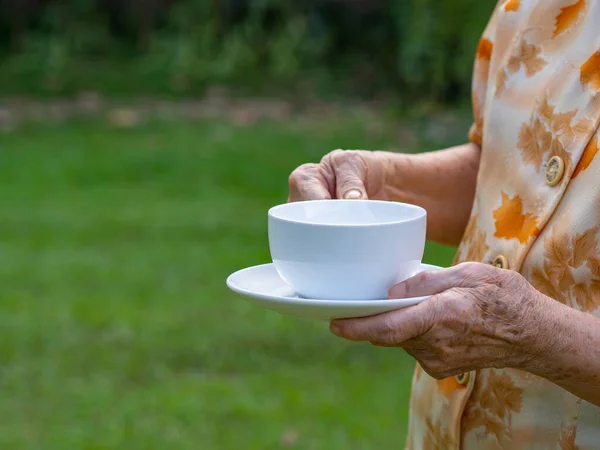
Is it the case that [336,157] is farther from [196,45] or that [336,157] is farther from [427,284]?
[196,45]

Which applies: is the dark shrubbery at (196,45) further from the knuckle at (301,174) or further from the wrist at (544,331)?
the wrist at (544,331)

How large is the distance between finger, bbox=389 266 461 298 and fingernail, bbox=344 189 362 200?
0.95 ft

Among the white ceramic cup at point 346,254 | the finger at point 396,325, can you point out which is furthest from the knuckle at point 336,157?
the finger at point 396,325

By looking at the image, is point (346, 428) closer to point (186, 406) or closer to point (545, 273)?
point (186, 406)

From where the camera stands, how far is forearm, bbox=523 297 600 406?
132cm

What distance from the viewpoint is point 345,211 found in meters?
1.43

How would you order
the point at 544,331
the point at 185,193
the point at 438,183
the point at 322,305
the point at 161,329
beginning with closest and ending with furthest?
the point at 322,305 → the point at 544,331 → the point at 438,183 → the point at 161,329 → the point at 185,193

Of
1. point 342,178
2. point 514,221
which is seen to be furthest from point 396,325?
point 342,178

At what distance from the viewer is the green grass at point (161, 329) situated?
11.9 feet

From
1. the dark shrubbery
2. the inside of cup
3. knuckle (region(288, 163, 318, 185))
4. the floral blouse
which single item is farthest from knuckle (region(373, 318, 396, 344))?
the dark shrubbery

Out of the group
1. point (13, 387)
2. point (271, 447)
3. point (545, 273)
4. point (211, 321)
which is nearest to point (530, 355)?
point (545, 273)

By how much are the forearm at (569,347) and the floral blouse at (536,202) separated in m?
0.06

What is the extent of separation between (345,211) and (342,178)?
0.24 meters

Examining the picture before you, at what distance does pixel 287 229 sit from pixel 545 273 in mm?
403
